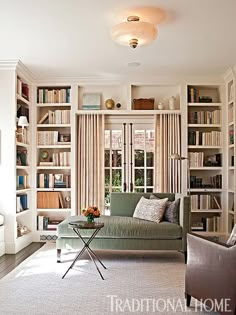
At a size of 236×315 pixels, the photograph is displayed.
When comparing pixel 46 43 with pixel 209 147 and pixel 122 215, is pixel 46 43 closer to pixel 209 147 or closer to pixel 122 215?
pixel 122 215

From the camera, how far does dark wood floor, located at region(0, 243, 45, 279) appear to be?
4.82 m

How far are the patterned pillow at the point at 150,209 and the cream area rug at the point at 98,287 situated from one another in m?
0.58

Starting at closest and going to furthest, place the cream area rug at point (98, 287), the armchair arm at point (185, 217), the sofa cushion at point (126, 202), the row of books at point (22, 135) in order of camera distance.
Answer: the cream area rug at point (98, 287), the armchair arm at point (185, 217), the sofa cushion at point (126, 202), the row of books at point (22, 135)

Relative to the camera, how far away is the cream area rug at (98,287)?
3.42m

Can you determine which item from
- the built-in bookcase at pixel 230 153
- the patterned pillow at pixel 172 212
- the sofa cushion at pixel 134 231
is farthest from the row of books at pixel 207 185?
the sofa cushion at pixel 134 231

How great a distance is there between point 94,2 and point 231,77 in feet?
11.0

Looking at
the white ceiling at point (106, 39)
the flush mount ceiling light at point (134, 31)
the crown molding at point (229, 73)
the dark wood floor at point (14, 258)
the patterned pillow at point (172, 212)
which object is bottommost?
the dark wood floor at point (14, 258)

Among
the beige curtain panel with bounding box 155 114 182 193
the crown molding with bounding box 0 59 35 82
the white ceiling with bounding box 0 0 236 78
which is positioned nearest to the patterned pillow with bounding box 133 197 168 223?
the beige curtain panel with bounding box 155 114 182 193

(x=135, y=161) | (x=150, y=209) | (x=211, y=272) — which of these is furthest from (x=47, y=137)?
(x=211, y=272)

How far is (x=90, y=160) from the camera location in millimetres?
6758

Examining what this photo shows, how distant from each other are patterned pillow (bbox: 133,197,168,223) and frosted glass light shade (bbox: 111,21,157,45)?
7.73ft

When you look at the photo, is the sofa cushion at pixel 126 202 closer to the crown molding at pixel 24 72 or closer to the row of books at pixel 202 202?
the row of books at pixel 202 202

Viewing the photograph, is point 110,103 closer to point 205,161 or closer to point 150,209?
point 205,161

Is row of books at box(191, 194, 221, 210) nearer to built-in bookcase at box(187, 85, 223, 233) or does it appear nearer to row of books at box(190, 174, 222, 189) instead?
built-in bookcase at box(187, 85, 223, 233)
